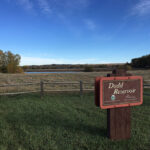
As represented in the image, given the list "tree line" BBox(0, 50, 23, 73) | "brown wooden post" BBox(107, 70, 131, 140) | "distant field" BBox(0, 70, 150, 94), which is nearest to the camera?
"brown wooden post" BBox(107, 70, 131, 140)

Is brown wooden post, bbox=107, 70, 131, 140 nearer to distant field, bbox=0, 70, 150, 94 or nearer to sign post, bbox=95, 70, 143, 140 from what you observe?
sign post, bbox=95, 70, 143, 140

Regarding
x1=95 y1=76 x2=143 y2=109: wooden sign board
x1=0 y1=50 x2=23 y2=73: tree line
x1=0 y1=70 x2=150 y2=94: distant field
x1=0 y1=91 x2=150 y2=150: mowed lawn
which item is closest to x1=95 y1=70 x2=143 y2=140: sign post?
x1=95 y1=76 x2=143 y2=109: wooden sign board

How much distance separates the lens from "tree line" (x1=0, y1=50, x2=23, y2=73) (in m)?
51.9

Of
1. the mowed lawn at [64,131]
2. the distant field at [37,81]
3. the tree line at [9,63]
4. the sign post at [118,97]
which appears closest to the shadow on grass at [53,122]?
the mowed lawn at [64,131]

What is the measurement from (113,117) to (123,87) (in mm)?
766

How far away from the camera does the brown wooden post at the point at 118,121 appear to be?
3133 millimetres

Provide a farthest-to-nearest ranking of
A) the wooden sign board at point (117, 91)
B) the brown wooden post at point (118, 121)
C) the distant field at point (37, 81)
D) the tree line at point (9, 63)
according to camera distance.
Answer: the tree line at point (9, 63) → the distant field at point (37, 81) → the brown wooden post at point (118, 121) → the wooden sign board at point (117, 91)

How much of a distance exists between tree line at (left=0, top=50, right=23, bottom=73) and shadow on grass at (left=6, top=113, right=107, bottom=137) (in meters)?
52.2

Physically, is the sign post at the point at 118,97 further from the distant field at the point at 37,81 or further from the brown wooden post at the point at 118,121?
the distant field at the point at 37,81

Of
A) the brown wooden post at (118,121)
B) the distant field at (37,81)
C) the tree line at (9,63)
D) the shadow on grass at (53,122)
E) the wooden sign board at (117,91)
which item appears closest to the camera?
the wooden sign board at (117,91)

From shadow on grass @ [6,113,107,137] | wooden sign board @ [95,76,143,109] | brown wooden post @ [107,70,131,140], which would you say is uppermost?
wooden sign board @ [95,76,143,109]

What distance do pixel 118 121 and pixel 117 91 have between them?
77cm

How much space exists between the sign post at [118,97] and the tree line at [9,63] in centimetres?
5487

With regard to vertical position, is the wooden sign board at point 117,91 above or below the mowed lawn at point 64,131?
above
